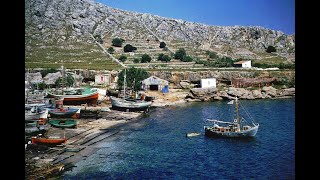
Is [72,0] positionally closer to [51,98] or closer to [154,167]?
[51,98]

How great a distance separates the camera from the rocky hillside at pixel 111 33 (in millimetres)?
55344

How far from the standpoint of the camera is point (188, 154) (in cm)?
1722

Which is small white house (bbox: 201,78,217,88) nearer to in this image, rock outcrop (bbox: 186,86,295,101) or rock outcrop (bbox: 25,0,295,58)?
rock outcrop (bbox: 186,86,295,101)

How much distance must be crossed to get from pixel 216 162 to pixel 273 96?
70.9ft

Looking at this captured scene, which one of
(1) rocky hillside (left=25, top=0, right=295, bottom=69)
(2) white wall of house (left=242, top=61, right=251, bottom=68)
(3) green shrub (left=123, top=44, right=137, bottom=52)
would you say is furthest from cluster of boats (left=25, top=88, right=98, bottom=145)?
(3) green shrub (left=123, top=44, right=137, bottom=52)

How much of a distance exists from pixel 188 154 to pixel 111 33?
166ft

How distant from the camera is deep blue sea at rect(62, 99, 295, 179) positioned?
14.3m

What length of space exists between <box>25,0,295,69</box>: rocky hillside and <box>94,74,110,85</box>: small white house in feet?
36.7

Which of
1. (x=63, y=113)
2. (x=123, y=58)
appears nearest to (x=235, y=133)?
(x=63, y=113)

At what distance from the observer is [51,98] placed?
101 ft

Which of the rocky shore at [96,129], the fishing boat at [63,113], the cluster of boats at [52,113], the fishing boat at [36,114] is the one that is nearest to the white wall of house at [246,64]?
the rocky shore at [96,129]

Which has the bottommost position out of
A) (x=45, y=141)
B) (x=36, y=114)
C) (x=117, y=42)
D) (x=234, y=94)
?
(x=45, y=141)

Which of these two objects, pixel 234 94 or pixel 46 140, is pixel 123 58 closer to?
pixel 234 94

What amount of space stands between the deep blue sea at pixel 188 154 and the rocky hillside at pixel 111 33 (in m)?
30.3
